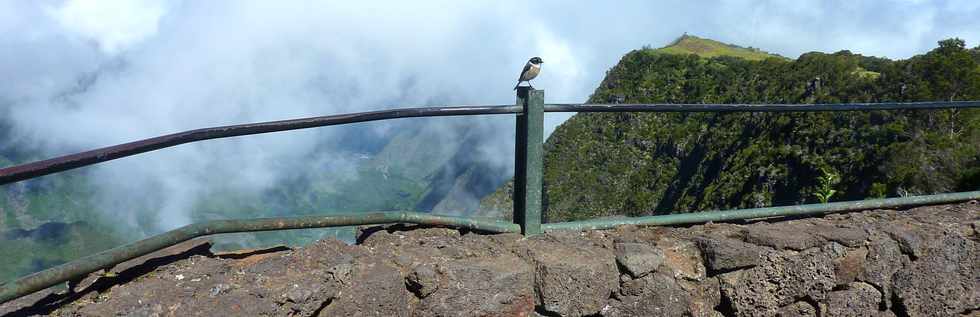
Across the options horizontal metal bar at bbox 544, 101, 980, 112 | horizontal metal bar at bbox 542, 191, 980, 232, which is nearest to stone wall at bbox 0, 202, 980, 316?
horizontal metal bar at bbox 542, 191, 980, 232

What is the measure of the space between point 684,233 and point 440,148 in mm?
73492

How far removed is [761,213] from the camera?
303cm

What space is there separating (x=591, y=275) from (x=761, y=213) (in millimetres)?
1010

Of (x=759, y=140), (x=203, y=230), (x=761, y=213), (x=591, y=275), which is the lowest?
(x=759, y=140)

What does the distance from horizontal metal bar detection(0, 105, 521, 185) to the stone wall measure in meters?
0.36

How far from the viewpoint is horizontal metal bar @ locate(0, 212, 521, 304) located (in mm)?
1671

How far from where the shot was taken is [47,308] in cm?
182

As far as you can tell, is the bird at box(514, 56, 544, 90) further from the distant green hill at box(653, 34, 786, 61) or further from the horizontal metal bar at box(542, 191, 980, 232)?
the distant green hill at box(653, 34, 786, 61)

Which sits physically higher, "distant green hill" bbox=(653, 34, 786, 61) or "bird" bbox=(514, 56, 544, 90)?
"distant green hill" bbox=(653, 34, 786, 61)

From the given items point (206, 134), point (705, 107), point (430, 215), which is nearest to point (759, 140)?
point (705, 107)

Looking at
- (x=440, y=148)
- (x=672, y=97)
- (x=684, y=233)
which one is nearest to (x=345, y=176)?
(x=440, y=148)

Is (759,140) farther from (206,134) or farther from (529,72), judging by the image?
(206,134)

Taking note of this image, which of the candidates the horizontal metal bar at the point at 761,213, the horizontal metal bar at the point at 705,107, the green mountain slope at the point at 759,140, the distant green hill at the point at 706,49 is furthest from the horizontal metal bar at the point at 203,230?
the distant green hill at the point at 706,49

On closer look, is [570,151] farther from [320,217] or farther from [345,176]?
[320,217]
